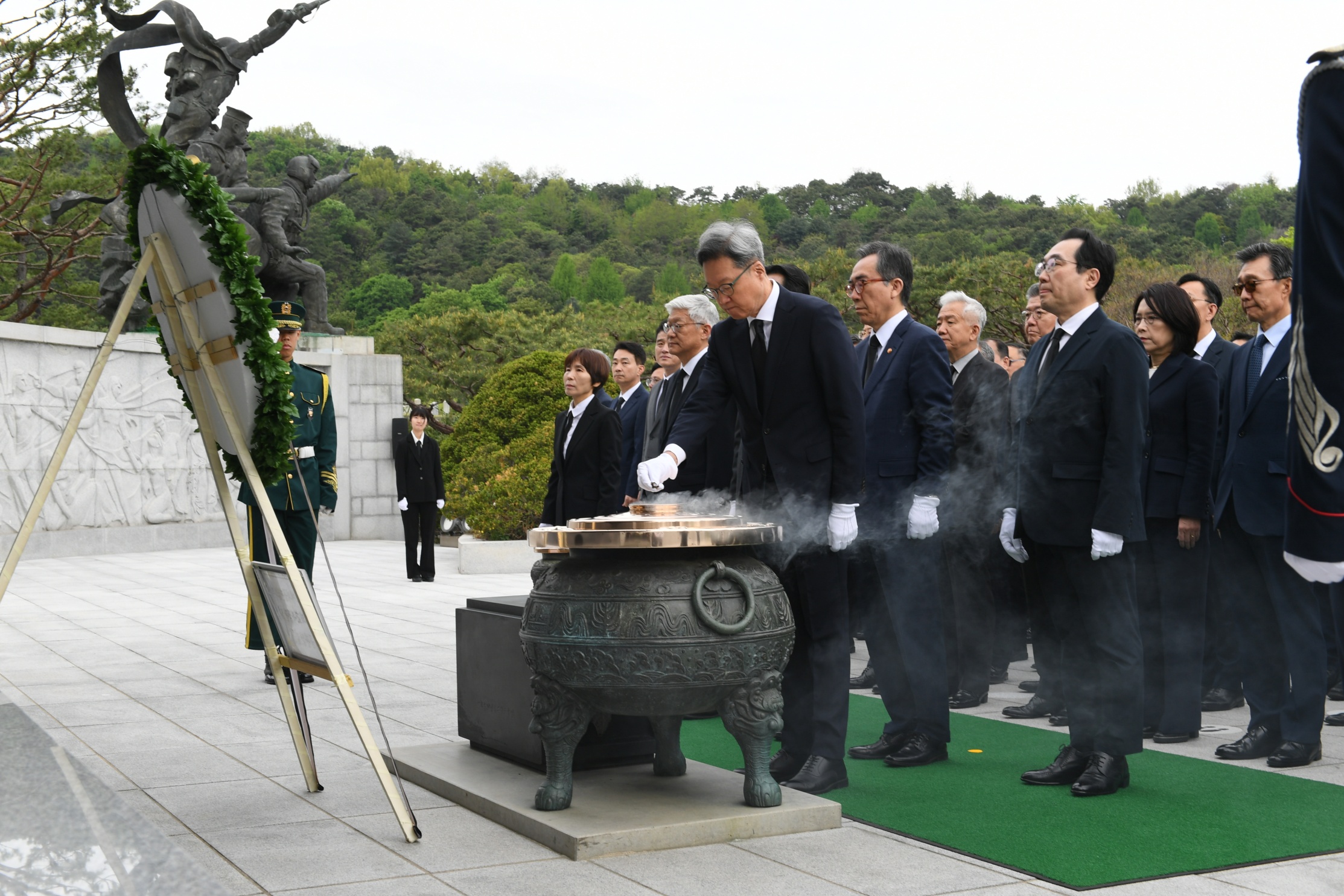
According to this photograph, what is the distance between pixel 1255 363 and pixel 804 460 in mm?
2543

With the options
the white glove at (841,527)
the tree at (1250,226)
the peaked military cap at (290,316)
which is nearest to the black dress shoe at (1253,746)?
the white glove at (841,527)

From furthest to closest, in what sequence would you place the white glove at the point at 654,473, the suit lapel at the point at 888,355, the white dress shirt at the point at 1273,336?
the white dress shirt at the point at 1273,336, the suit lapel at the point at 888,355, the white glove at the point at 654,473

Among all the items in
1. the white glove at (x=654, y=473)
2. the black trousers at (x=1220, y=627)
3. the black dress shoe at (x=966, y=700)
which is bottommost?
the black dress shoe at (x=966, y=700)

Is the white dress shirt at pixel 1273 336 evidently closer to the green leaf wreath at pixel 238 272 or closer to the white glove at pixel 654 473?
the white glove at pixel 654 473

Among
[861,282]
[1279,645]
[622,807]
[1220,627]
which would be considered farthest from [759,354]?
[1220,627]

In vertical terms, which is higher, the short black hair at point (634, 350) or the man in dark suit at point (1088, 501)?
the short black hair at point (634, 350)

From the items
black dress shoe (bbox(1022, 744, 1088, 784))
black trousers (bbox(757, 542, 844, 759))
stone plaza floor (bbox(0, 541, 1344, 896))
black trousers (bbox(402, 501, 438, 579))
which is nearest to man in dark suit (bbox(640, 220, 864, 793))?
black trousers (bbox(757, 542, 844, 759))

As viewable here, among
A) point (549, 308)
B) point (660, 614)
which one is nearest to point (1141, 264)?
point (549, 308)

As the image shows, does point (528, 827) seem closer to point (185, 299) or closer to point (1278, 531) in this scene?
point (185, 299)

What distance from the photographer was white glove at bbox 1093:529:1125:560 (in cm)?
447

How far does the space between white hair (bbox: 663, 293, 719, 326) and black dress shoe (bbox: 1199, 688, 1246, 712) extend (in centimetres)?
327

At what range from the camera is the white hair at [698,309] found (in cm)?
625

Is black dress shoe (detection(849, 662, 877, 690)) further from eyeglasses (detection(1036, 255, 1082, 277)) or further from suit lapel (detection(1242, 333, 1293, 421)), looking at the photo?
eyeglasses (detection(1036, 255, 1082, 277))

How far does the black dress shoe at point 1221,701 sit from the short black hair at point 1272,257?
7.53 feet
